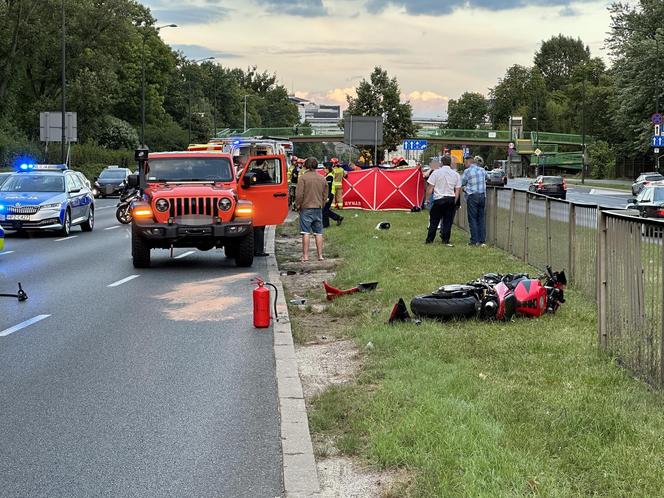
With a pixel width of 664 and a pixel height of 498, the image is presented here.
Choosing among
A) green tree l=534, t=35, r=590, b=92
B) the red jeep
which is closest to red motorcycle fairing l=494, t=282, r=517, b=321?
the red jeep

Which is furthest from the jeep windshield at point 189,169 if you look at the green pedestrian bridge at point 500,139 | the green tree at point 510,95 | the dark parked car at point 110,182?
the green tree at point 510,95

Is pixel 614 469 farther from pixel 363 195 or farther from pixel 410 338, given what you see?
pixel 363 195

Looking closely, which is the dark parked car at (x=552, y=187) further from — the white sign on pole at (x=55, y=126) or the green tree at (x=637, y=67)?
the white sign on pole at (x=55, y=126)

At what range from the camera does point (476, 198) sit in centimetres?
1947

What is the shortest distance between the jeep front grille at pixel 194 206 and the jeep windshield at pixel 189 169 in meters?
1.27

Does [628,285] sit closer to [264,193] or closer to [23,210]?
[264,193]

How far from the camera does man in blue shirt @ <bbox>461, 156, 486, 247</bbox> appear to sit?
19542 millimetres

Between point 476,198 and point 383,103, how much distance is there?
7990cm

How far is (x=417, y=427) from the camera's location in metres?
5.84

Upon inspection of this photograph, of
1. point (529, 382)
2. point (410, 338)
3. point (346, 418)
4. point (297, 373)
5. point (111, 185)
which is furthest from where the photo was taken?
point (111, 185)

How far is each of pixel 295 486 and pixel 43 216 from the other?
66.4ft

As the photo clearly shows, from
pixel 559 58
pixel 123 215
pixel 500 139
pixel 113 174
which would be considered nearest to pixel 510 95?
pixel 559 58

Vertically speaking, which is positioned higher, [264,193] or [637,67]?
[637,67]

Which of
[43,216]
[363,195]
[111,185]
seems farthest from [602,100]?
[43,216]
